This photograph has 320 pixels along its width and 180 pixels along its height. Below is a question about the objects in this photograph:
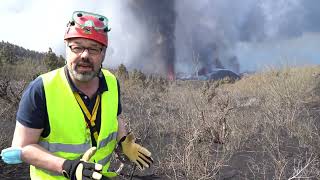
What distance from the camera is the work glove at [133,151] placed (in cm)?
279

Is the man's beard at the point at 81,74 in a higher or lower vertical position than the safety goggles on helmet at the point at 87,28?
lower

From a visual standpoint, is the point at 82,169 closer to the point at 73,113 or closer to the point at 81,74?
the point at 73,113

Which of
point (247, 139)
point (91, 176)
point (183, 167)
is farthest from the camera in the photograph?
point (247, 139)

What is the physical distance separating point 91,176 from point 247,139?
19.9ft

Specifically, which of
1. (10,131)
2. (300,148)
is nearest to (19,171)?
(10,131)

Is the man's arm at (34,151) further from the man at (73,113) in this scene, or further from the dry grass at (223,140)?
the dry grass at (223,140)

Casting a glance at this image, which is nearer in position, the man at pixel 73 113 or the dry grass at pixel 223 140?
the man at pixel 73 113

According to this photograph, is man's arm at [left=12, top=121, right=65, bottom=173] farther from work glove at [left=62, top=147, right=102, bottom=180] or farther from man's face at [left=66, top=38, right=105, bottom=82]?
man's face at [left=66, top=38, right=105, bottom=82]

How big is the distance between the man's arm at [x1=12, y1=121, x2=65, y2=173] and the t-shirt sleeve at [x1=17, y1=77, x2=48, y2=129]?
3 cm

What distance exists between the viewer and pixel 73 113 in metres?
2.35

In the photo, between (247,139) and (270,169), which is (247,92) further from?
(270,169)

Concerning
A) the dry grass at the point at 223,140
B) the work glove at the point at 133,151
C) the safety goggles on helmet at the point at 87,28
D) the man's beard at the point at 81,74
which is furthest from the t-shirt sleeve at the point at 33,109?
the dry grass at the point at 223,140

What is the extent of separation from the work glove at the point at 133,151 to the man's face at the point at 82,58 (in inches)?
22.6

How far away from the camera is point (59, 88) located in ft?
7.77
